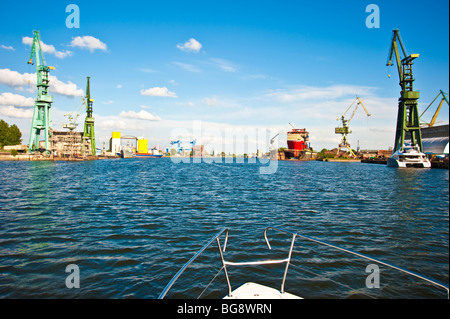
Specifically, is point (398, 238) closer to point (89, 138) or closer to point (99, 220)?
point (99, 220)

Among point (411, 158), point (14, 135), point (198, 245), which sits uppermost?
point (14, 135)

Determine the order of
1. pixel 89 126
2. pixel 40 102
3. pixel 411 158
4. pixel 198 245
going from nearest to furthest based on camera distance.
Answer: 1. pixel 198 245
2. pixel 411 158
3. pixel 40 102
4. pixel 89 126

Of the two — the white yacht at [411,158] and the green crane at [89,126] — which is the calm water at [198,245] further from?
the green crane at [89,126]

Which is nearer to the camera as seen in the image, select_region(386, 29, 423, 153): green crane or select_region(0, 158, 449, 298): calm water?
select_region(0, 158, 449, 298): calm water

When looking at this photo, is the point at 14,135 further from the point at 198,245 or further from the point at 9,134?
the point at 198,245

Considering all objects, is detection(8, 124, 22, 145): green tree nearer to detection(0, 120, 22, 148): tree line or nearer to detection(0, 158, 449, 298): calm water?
detection(0, 120, 22, 148): tree line

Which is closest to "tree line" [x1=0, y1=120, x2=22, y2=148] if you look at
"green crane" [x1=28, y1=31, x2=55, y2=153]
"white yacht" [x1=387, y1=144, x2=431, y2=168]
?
"green crane" [x1=28, y1=31, x2=55, y2=153]

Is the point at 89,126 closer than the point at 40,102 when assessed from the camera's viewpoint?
No

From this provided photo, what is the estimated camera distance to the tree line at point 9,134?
391ft

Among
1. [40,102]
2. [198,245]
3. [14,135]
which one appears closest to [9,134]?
[14,135]

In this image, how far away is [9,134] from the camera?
121625mm

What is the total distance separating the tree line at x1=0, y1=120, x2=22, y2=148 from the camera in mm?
119113

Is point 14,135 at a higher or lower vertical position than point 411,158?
higher
